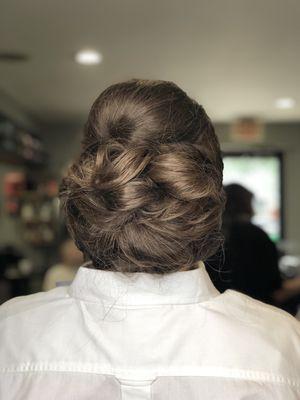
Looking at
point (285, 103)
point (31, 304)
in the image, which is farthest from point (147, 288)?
point (285, 103)

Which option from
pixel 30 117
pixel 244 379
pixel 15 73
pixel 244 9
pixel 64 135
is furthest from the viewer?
pixel 64 135

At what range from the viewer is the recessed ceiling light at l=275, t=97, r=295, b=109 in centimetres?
533

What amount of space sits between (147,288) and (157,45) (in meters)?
2.90

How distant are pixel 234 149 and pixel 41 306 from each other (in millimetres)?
6285

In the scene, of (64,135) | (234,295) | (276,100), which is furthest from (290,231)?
(234,295)

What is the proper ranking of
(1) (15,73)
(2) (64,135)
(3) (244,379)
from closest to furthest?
1. (3) (244,379)
2. (1) (15,73)
3. (2) (64,135)

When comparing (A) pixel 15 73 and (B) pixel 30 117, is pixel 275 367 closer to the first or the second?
(A) pixel 15 73

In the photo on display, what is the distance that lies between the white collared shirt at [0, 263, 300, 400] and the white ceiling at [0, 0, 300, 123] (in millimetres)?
2182

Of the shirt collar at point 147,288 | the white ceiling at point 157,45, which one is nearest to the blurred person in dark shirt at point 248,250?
the white ceiling at point 157,45

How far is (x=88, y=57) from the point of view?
381 centimetres

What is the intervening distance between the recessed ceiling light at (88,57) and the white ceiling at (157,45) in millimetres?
56

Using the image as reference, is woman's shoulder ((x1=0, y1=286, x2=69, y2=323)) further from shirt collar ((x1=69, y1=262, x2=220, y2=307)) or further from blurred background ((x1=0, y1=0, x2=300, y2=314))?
blurred background ((x1=0, y1=0, x2=300, y2=314))

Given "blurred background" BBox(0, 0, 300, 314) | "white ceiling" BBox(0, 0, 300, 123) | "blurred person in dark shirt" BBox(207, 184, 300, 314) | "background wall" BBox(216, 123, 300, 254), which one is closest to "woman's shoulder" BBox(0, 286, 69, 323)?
"blurred background" BBox(0, 0, 300, 314)

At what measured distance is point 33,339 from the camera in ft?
2.84
